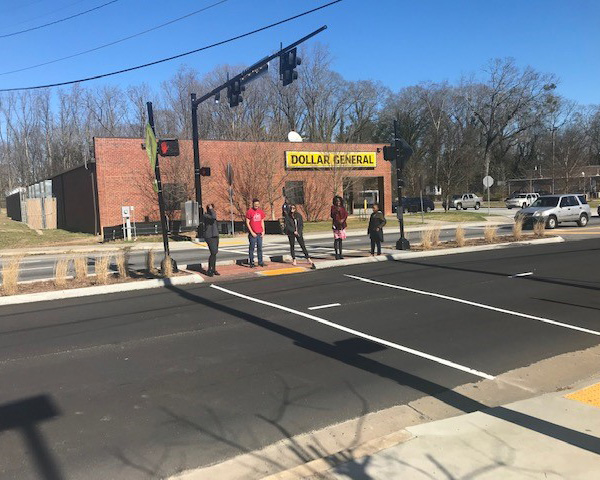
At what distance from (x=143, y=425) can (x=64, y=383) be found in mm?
1537

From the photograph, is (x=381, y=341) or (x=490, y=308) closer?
(x=381, y=341)

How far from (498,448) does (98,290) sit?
351 inches

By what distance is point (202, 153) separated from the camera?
102 feet

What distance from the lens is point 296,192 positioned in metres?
35.1

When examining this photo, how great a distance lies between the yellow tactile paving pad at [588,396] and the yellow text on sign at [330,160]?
3026cm

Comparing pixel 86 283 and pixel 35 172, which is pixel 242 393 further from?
pixel 35 172

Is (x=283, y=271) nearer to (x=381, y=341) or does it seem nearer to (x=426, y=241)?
(x=426, y=241)

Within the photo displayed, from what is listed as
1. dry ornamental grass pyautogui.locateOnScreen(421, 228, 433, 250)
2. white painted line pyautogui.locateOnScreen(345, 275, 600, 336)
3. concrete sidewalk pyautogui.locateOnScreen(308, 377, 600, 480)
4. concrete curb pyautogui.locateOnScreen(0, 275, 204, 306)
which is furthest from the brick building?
concrete sidewalk pyautogui.locateOnScreen(308, 377, 600, 480)

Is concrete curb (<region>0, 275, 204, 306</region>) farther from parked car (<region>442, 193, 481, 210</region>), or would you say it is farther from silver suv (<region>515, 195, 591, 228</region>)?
parked car (<region>442, 193, 481, 210</region>)

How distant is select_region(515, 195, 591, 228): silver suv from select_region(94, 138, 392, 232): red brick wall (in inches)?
559

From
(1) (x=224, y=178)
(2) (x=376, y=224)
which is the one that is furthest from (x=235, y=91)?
(1) (x=224, y=178)

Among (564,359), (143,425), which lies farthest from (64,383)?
(564,359)

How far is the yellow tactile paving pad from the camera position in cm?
421

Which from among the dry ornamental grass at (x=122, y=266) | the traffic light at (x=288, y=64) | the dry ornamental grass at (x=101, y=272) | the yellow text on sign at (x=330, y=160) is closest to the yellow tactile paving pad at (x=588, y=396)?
the dry ornamental grass at (x=101, y=272)
